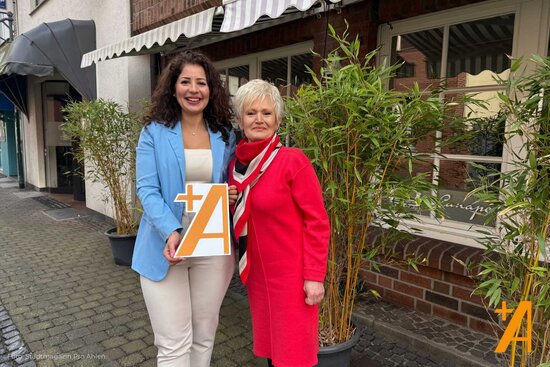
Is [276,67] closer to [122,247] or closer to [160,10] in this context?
[160,10]

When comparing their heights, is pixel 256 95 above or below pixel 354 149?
above

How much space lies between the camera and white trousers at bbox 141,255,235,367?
1948mm

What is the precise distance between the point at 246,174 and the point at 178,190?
34 cm

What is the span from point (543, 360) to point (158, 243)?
1.86 metres

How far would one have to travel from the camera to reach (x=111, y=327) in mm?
3381

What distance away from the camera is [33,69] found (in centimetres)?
690

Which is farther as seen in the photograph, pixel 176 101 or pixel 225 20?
pixel 225 20

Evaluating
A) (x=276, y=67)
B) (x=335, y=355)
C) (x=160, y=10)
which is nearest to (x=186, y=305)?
(x=335, y=355)

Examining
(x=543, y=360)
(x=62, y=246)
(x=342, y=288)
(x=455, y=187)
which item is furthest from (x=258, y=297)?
(x=62, y=246)

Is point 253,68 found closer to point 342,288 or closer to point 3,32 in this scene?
point 342,288

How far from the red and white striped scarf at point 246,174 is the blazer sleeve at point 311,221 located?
17 cm

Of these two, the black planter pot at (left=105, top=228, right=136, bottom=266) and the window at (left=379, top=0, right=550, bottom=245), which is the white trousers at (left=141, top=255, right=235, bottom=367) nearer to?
the window at (left=379, top=0, right=550, bottom=245)

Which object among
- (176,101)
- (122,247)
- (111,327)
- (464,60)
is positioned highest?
(464,60)

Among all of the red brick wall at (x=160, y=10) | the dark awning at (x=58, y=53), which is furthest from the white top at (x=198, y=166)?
the dark awning at (x=58, y=53)
